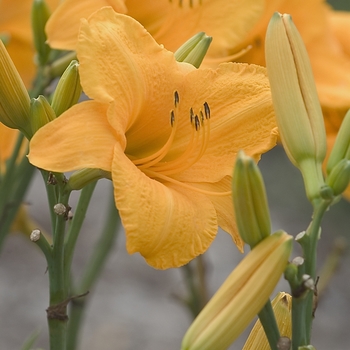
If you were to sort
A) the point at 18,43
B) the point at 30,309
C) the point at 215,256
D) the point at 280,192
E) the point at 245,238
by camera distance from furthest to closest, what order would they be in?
the point at 280,192
the point at 215,256
the point at 30,309
the point at 18,43
the point at 245,238

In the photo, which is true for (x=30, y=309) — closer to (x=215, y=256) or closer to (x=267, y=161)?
(x=215, y=256)

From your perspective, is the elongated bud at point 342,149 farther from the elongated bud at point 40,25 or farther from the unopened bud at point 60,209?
the elongated bud at point 40,25

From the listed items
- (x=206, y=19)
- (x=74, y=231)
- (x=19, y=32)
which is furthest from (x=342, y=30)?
(x=74, y=231)

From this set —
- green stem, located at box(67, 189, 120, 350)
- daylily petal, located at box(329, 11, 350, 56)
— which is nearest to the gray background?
green stem, located at box(67, 189, 120, 350)

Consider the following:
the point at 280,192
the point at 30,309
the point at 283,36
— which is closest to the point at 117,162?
the point at 283,36

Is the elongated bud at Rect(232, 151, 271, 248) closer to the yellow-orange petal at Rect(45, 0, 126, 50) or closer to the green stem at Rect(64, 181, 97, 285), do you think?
the green stem at Rect(64, 181, 97, 285)

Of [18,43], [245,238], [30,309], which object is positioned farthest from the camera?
[30,309]

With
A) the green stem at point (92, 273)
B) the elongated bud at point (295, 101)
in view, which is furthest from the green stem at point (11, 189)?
the elongated bud at point (295, 101)
